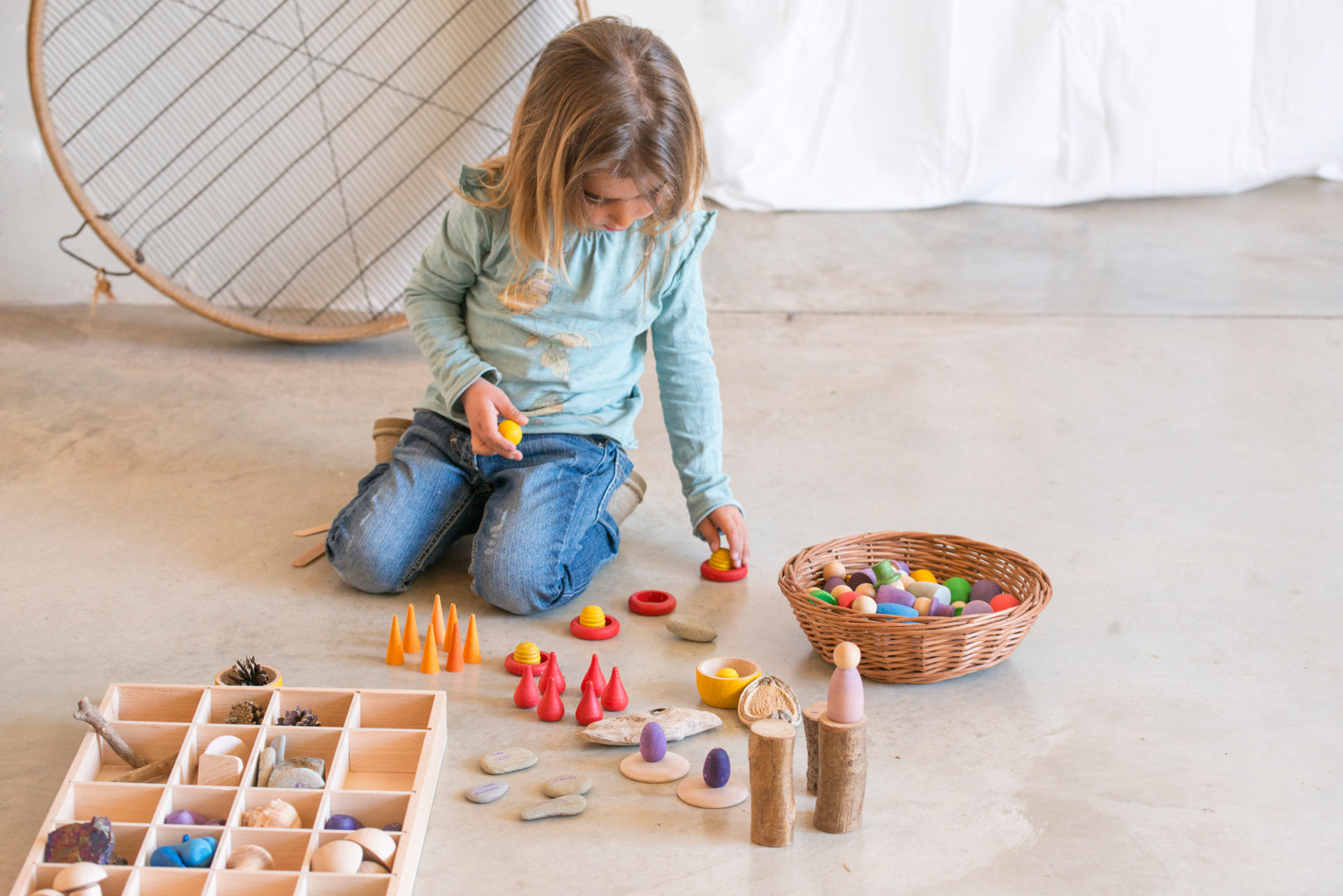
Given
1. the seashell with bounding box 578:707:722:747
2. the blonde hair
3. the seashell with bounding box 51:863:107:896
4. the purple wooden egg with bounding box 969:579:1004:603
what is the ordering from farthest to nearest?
1. the purple wooden egg with bounding box 969:579:1004:603
2. the blonde hair
3. the seashell with bounding box 578:707:722:747
4. the seashell with bounding box 51:863:107:896

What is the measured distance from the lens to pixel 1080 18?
3.51 meters

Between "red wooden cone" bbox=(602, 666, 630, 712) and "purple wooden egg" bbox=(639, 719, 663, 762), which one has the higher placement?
"purple wooden egg" bbox=(639, 719, 663, 762)

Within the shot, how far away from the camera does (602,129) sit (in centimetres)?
146

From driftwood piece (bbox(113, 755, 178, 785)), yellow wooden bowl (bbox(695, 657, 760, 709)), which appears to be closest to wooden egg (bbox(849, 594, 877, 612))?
yellow wooden bowl (bbox(695, 657, 760, 709))

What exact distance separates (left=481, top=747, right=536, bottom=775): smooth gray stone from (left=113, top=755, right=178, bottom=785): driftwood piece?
0.31 m

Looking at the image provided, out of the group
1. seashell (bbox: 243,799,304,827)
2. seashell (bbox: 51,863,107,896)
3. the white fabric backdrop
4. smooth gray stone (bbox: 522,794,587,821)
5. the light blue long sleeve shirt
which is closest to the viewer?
seashell (bbox: 51,863,107,896)

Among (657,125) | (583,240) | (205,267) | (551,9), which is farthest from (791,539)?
(205,267)

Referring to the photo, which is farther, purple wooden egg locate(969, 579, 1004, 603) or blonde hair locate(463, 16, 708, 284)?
purple wooden egg locate(969, 579, 1004, 603)

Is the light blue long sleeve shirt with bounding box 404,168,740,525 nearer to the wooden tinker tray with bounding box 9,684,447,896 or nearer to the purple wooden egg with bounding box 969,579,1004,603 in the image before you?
the purple wooden egg with bounding box 969,579,1004,603

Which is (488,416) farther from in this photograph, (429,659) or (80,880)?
(80,880)

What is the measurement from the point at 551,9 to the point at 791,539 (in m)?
1.20

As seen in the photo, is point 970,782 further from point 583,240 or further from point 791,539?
point 583,240

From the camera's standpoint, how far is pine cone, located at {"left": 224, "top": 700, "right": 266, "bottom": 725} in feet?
4.22

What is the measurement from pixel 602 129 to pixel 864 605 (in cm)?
64
